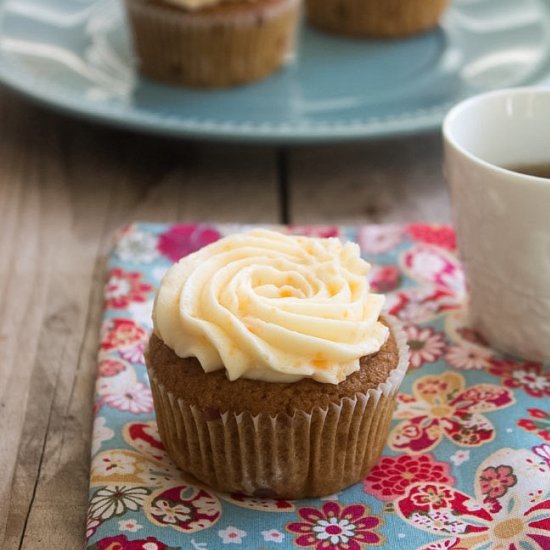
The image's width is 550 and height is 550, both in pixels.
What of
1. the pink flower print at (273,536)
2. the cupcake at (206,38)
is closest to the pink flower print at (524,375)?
the pink flower print at (273,536)

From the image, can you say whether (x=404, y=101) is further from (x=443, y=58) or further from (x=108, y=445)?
(x=108, y=445)

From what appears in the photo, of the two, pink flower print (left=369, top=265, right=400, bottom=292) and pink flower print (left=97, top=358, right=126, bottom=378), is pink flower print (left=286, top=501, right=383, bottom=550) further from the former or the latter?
pink flower print (left=369, top=265, right=400, bottom=292)

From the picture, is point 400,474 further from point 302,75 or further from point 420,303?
point 302,75

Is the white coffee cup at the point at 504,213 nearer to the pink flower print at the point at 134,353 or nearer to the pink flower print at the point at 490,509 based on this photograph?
the pink flower print at the point at 490,509

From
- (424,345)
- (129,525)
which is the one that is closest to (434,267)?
(424,345)

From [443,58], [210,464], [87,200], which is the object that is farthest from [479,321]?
[443,58]
